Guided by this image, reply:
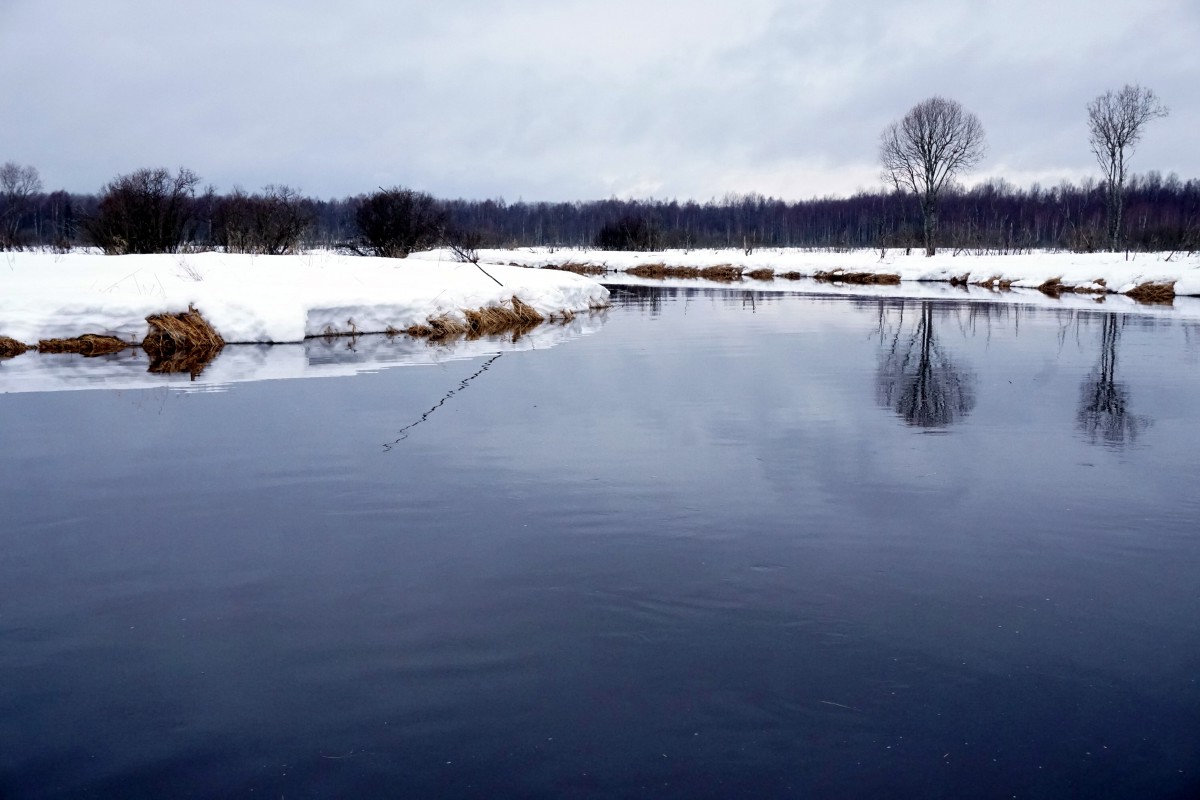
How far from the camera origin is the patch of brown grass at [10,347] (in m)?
14.1

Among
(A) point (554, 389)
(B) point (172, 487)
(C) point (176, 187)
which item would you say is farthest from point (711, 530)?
(C) point (176, 187)

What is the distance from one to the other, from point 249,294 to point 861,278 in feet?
102

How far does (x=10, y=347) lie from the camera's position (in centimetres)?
1427

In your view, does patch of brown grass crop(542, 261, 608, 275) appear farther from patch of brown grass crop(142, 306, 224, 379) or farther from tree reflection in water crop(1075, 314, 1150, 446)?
tree reflection in water crop(1075, 314, 1150, 446)

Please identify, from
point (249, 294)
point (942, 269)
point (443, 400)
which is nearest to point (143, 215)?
point (249, 294)

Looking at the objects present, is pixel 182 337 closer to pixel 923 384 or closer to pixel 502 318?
pixel 502 318

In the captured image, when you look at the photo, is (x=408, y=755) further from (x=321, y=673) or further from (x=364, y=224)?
(x=364, y=224)

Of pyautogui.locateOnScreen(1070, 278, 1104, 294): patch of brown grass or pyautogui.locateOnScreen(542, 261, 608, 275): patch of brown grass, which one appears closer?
pyautogui.locateOnScreen(1070, 278, 1104, 294): patch of brown grass

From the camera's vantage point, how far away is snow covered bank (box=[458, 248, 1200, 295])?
31.9 m

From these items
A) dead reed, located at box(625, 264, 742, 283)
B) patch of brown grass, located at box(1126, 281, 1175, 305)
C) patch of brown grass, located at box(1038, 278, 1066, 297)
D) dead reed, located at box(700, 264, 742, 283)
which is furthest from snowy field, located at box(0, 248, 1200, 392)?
dead reed, located at box(625, 264, 742, 283)

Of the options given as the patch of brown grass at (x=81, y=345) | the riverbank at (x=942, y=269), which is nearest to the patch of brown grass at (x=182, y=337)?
the patch of brown grass at (x=81, y=345)

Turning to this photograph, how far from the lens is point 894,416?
901 cm

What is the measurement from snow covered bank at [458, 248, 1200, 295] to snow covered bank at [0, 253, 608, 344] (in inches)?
746

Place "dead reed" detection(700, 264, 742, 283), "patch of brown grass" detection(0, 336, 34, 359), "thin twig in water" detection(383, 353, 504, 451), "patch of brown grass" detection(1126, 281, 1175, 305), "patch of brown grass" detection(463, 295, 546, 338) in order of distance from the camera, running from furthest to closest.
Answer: "dead reed" detection(700, 264, 742, 283), "patch of brown grass" detection(1126, 281, 1175, 305), "patch of brown grass" detection(463, 295, 546, 338), "patch of brown grass" detection(0, 336, 34, 359), "thin twig in water" detection(383, 353, 504, 451)
